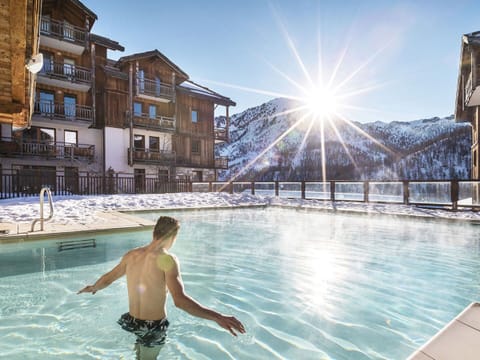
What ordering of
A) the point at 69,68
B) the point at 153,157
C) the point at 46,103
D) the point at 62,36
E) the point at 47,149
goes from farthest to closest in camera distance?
the point at 153,157
the point at 69,68
the point at 46,103
the point at 47,149
the point at 62,36

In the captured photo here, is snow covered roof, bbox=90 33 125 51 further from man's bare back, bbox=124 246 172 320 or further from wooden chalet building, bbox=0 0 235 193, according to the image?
man's bare back, bbox=124 246 172 320

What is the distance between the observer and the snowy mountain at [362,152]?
57.9 meters

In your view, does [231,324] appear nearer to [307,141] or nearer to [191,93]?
[191,93]

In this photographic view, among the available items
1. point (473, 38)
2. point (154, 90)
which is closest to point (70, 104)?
point (154, 90)

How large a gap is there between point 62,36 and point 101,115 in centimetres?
584

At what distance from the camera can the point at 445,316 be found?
11.2 ft

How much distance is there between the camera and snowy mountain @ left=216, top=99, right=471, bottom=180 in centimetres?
5788

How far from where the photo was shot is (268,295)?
4.03 meters

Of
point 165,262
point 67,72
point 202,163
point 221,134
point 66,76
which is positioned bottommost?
point 165,262

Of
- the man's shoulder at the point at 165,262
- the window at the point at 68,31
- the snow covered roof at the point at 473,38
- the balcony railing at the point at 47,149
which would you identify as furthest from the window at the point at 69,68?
the snow covered roof at the point at 473,38

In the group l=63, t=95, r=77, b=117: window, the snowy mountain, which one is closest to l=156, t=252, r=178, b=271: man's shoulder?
l=63, t=95, r=77, b=117: window

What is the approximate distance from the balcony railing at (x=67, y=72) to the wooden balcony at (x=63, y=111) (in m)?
1.92

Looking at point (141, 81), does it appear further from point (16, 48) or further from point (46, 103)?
point (16, 48)

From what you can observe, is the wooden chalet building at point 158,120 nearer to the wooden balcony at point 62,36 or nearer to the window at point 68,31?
the wooden balcony at point 62,36
